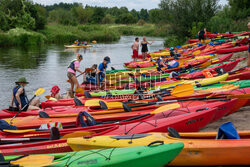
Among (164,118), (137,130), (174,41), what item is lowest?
(137,130)

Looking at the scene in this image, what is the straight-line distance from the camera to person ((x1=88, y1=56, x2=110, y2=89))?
865 centimetres

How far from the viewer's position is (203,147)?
3318mm

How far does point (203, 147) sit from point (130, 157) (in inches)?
36.2

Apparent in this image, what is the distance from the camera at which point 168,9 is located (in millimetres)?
27062

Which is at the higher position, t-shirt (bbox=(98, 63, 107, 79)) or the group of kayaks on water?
t-shirt (bbox=(98, 63, 107, 79))

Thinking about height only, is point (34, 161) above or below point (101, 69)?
below

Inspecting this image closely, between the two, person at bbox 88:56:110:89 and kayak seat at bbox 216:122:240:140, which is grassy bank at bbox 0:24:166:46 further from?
kayak seat at bbox 216:122:240:140

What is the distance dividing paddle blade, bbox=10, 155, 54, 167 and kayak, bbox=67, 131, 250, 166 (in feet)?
2.40

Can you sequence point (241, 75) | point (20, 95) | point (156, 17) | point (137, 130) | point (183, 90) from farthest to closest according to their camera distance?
point (156, 17), point (241, 75), point (20, 95), point (183, 90), point (137, 130)

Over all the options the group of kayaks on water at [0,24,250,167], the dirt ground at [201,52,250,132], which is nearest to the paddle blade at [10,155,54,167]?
the group of kayaks on water at [0,24,250,167]

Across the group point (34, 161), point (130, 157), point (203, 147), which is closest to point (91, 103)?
point (34, 161)

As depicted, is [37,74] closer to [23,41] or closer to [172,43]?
[172,43]

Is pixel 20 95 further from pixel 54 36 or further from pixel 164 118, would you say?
pixel 54 36

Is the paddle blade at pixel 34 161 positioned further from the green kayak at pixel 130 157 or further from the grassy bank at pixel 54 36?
the grassy bank at pixel 54 36
